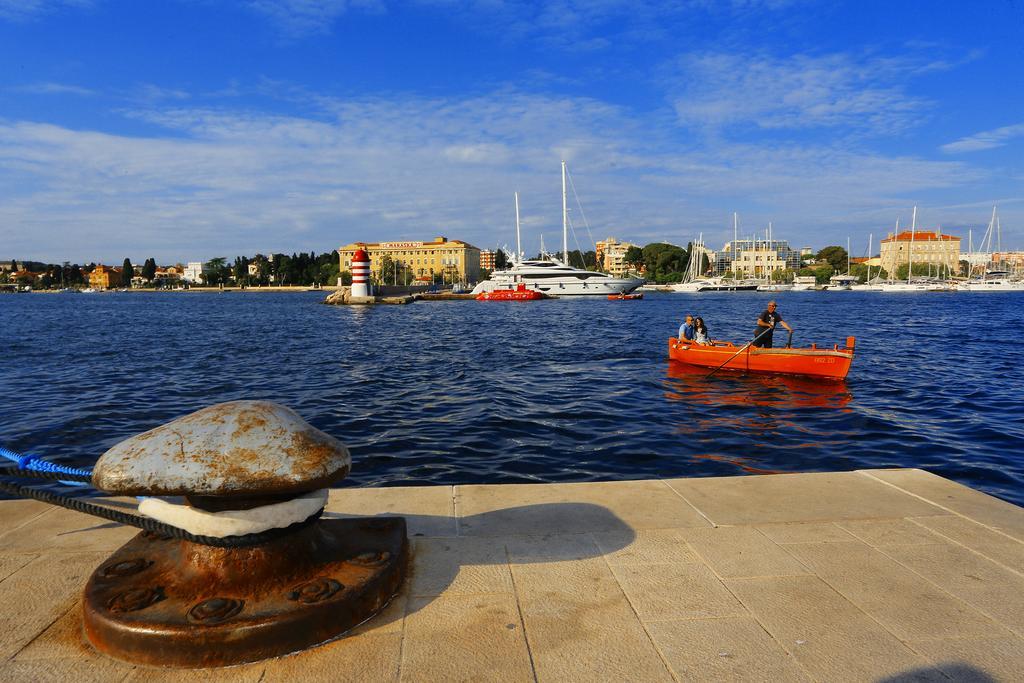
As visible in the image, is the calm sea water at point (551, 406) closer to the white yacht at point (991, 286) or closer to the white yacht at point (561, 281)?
the white yacht at point (561, 281)

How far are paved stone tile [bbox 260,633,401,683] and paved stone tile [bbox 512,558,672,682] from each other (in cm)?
60

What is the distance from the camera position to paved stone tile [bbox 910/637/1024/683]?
2350mm

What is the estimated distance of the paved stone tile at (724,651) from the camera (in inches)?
93.0

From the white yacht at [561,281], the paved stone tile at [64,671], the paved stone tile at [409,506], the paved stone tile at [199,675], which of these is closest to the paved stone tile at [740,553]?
the paved stone tile at [409,506]

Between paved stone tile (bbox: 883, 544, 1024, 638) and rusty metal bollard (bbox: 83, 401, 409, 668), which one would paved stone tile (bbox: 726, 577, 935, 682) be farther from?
rusty metal bollard (bbox: 83, 401, 409, 668)

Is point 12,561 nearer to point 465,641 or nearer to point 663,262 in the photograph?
point 465,641

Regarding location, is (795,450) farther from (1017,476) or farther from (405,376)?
(405,376)

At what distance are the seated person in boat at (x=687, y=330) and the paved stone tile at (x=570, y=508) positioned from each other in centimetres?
1536

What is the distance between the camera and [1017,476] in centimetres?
891

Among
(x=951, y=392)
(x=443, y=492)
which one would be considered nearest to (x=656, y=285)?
(x=951, y=392)

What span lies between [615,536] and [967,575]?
1.87 meters

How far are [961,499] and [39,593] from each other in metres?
5.78

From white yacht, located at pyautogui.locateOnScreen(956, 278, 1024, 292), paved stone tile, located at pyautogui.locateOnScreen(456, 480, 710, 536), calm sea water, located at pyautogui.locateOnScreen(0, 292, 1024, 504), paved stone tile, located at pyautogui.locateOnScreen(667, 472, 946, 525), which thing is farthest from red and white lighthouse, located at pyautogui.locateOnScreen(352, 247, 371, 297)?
white yacht, located at pyautogui.locateOnScreen(956, 278, 1024, 292)

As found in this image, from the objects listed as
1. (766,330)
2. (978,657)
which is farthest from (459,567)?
(766,330)
